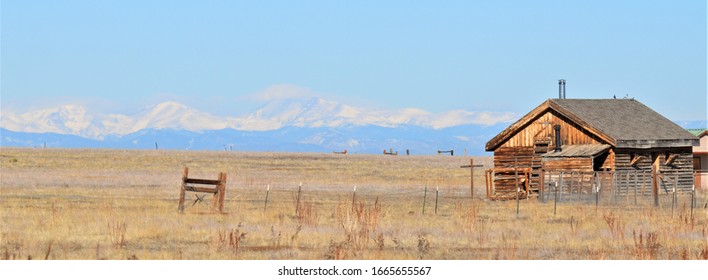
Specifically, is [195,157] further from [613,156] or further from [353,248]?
[353,248]

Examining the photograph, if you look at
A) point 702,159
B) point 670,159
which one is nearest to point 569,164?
point 670,159

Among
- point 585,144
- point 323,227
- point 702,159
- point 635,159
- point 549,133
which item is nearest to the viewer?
point 323,227

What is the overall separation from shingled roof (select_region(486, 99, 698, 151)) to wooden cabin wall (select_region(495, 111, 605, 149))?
10.2 inches

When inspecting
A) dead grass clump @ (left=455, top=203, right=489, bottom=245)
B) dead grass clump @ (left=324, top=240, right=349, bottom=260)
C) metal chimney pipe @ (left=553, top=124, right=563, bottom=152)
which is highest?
metal chimney pipe @ (left=553, top=124, right=563, bottom=152)

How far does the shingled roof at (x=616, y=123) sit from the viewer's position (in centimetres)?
4903

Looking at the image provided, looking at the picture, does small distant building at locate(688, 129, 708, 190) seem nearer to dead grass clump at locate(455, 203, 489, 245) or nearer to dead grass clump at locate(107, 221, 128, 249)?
dead grass clump at locate(455, 203, 489, 245)

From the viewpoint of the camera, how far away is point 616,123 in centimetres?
5084

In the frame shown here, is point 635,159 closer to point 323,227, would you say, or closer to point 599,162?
point 599,162

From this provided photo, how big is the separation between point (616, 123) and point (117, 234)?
30.3 metres

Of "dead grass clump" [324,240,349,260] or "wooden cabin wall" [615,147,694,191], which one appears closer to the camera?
"dead grass clump" [324,240,349,260]

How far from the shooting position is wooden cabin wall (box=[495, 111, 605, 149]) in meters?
49.9

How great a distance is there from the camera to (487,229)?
95.7 feet

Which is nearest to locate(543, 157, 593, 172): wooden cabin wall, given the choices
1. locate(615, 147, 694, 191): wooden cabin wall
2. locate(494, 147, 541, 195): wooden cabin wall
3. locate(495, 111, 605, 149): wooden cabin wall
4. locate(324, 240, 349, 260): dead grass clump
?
locate(494, 147, 541, 195): wooden cabin wall

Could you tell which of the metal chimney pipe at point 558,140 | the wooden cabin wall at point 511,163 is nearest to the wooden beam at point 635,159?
the metal chimney pipe at point 558,140
